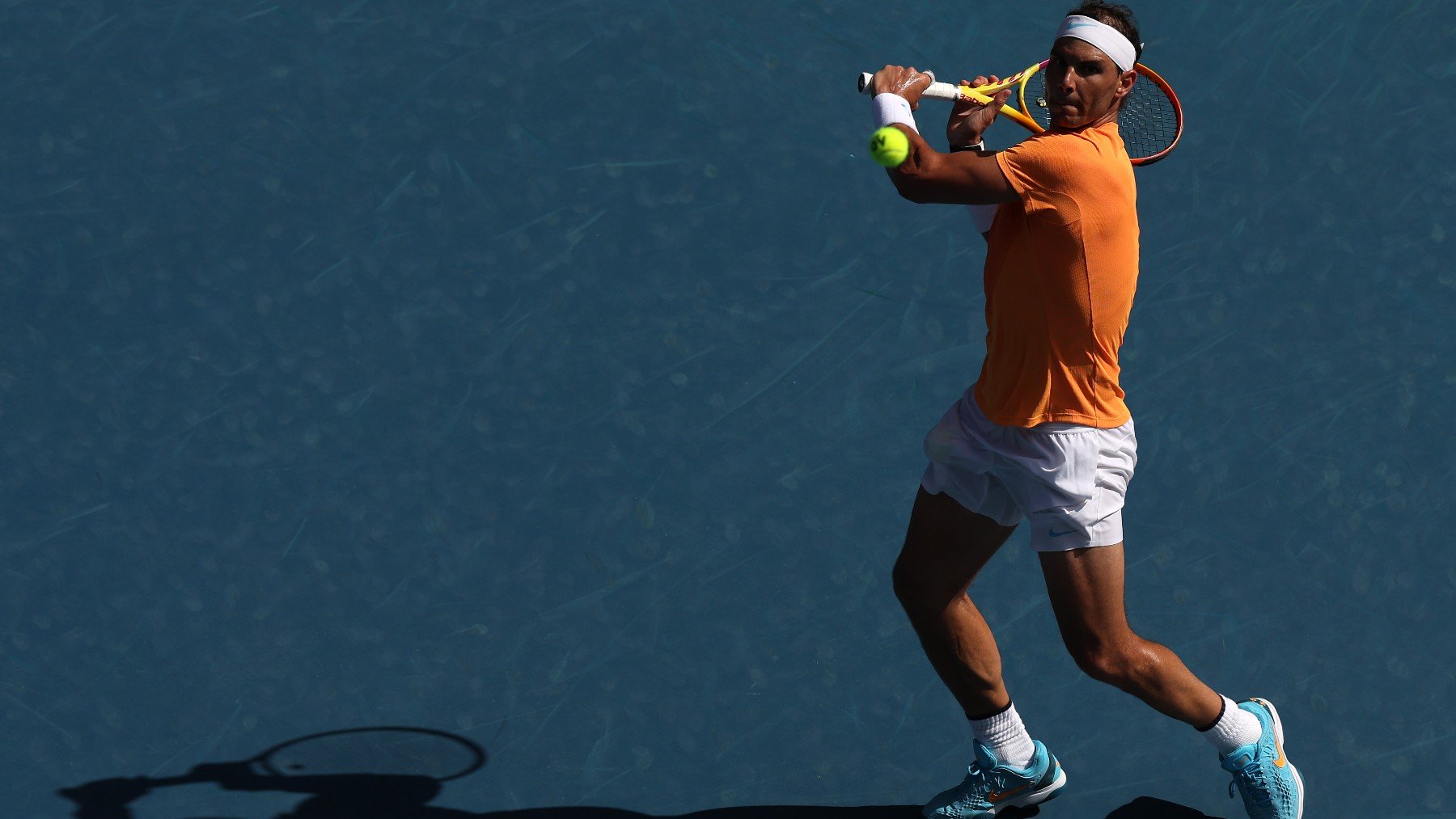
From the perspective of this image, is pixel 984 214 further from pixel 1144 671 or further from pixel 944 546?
pixel 1144 671

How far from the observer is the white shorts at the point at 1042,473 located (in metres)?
3.50

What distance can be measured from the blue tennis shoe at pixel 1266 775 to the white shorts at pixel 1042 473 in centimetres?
62

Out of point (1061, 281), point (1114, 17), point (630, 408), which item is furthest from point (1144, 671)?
point (630, 408)

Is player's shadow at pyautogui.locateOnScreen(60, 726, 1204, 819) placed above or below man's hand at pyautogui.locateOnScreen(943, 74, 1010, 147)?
below

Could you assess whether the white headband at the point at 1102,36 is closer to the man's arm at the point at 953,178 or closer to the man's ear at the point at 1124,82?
the man's ear at the point at 1124,82

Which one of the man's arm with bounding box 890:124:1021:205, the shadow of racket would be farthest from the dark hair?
the shadow of racket

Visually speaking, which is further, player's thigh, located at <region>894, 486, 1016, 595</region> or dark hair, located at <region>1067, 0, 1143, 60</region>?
player's thigh, located at <region>894, 486, 1016, 595</region>

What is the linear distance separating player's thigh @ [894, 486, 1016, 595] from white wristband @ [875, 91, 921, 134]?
797 millimetres

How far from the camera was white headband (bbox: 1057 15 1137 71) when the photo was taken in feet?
11.2

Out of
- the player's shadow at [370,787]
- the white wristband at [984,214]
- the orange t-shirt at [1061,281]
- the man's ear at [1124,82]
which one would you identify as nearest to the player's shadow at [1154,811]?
the player's shadow at [370,787]

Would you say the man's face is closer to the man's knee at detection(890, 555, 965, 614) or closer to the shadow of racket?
the man's knee at detection(890, 555, 965, 614)

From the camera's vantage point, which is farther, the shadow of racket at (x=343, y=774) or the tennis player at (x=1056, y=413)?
the shadow of racket at (x=343, y=774)

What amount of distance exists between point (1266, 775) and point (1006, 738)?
22.3 inches

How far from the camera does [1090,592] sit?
3.54 metres
